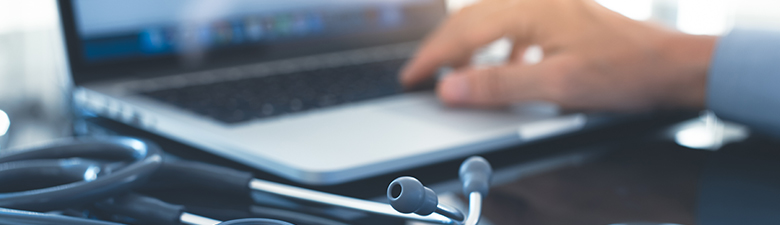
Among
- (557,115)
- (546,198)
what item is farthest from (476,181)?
(557,115)

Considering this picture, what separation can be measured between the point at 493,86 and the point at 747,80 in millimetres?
191

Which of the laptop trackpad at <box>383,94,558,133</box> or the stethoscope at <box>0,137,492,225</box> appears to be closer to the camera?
the stethoscope at <box>0,137,492,225</box>

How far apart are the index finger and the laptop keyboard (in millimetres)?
31

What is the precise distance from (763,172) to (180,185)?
372 millimetres

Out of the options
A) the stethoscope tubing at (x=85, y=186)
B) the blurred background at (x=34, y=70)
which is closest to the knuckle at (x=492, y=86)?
the blurred background at (x=34, y=70)

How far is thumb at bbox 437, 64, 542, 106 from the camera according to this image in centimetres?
50

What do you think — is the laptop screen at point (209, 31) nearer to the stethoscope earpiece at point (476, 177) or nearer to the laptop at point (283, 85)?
the laptop at point (283, 85)

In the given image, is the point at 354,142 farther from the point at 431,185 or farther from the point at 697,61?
the point at 697,61

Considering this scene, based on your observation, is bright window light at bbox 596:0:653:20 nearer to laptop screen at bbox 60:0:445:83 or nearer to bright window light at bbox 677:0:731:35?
bright window light at bbox 677:0:731:35

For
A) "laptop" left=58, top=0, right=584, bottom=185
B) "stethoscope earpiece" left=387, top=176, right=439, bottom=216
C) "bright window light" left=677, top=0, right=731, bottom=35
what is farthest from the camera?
"bright window light" left=677, top=0, right=731, bottom=35

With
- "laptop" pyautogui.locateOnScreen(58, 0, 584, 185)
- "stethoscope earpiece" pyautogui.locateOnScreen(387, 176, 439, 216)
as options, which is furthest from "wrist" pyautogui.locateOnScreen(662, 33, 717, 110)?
"stethoscope earpiece" pyautogui.locateOnScreen(387, 176, 439, 216)

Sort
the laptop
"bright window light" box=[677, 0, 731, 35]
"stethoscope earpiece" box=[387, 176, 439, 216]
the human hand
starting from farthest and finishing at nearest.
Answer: "bright window light" box=[677, 0, 731, 35] → the human hand → the laptop → "stethoscope earpiece" box=[387, 176, 439, 216]

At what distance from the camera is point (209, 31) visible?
25.7 inches

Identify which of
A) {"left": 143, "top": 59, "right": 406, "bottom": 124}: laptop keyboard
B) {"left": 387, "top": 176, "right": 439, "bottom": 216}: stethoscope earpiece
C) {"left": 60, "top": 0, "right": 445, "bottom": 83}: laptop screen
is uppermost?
{"left": 60, "top": 0, "right": 445, "bottom": 83}: laptop screen
